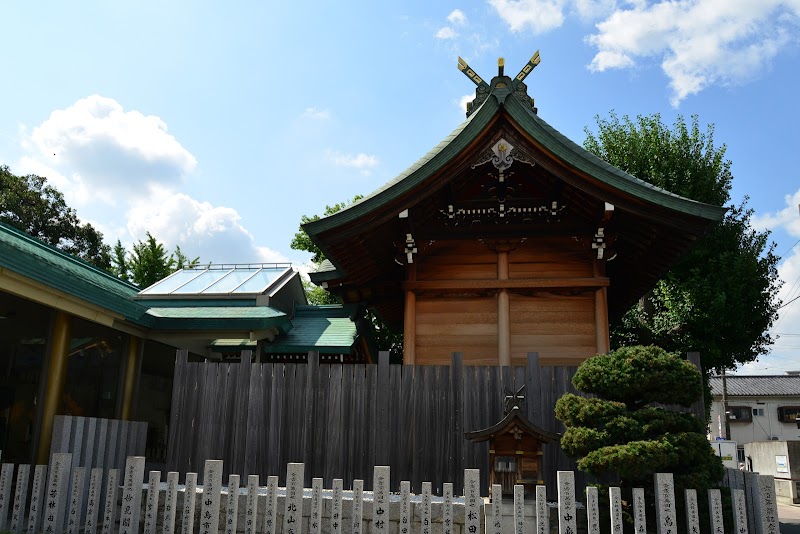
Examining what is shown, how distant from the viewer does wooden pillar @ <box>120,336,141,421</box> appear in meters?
11.6

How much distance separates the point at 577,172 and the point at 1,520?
9277 millimetres

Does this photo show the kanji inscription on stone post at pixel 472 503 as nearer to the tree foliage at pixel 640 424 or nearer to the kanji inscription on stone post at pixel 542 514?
the kanji inscription on stone post at pixel 542 514

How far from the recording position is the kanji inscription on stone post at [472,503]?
613 centimetres

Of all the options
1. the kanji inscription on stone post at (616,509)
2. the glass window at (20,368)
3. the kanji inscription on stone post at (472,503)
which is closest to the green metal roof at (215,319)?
the glass window at (20,368)

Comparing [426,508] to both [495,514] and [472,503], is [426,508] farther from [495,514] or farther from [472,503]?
[495,514]

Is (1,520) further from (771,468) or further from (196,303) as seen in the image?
(771,468)

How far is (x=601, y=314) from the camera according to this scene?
36.7ft

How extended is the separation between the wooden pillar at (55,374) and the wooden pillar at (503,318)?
24.0ft

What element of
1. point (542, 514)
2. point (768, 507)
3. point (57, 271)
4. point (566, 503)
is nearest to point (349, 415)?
point (542, 514)

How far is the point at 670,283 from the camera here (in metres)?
20.2

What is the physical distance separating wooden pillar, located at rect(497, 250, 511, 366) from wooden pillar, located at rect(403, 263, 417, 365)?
1.60m

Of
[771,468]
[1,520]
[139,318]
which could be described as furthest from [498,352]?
[771,468]

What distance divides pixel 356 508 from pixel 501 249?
6.47 metres

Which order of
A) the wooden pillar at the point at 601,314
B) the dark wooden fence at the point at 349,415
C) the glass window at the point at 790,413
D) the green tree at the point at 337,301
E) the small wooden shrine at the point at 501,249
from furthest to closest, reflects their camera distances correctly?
1. the glass window at the point at 790,413
2. the green tree at the point at 337,301
3. the wooden pillar at the point at 601,314
4. the small wooden shrine at the point at 501,249
5. the dark wooden fence at the point at 349,415
